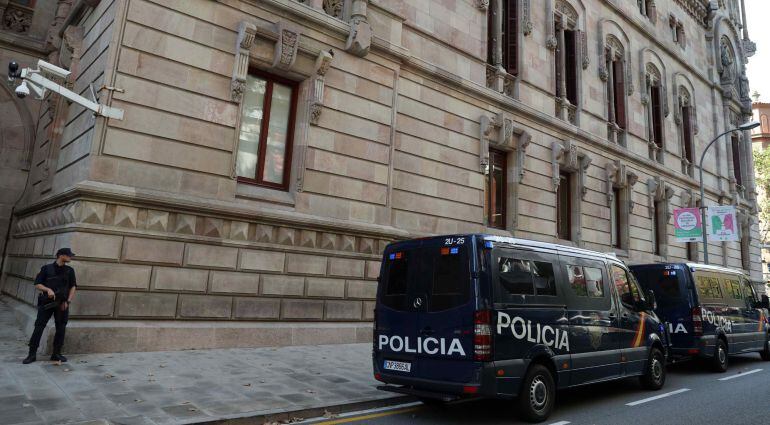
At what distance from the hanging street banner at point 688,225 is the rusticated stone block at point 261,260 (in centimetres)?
1954

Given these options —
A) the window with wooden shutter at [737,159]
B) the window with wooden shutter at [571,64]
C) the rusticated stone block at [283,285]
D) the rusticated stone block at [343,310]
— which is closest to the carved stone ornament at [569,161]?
the window with wooden shutter at [571,64]

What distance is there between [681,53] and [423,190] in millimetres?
24620

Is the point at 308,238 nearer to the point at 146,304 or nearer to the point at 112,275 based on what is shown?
the point at 146,304

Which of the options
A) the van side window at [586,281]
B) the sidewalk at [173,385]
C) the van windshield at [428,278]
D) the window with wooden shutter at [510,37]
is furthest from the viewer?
the window with wooden shutter at [510,37]

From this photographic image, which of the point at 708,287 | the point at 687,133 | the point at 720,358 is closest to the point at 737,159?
the point at 687,133

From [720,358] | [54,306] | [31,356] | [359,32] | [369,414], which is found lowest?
[369,414]

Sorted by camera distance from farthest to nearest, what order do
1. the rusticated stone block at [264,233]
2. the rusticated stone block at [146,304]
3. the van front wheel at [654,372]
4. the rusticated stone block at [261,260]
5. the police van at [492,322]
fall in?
the rusticated stone block at [264,233] < the rusticated stone block at [261,260] < the rusticated stone block at [146,304] < the van front wheel at [654,372] < the police van at [492,322]

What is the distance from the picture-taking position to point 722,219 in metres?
21.6

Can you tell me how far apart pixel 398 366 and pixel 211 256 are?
5.23 metres

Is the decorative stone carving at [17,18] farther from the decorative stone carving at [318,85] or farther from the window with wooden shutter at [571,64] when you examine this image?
the window with wooden shutter at [571,64]

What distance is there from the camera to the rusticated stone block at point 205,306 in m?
9.46

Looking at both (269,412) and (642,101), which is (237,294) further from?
(642,101)

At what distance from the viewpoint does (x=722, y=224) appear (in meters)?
21.6

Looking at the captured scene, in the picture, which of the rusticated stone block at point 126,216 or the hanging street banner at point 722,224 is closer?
the rusticated stone block at point 126,216
